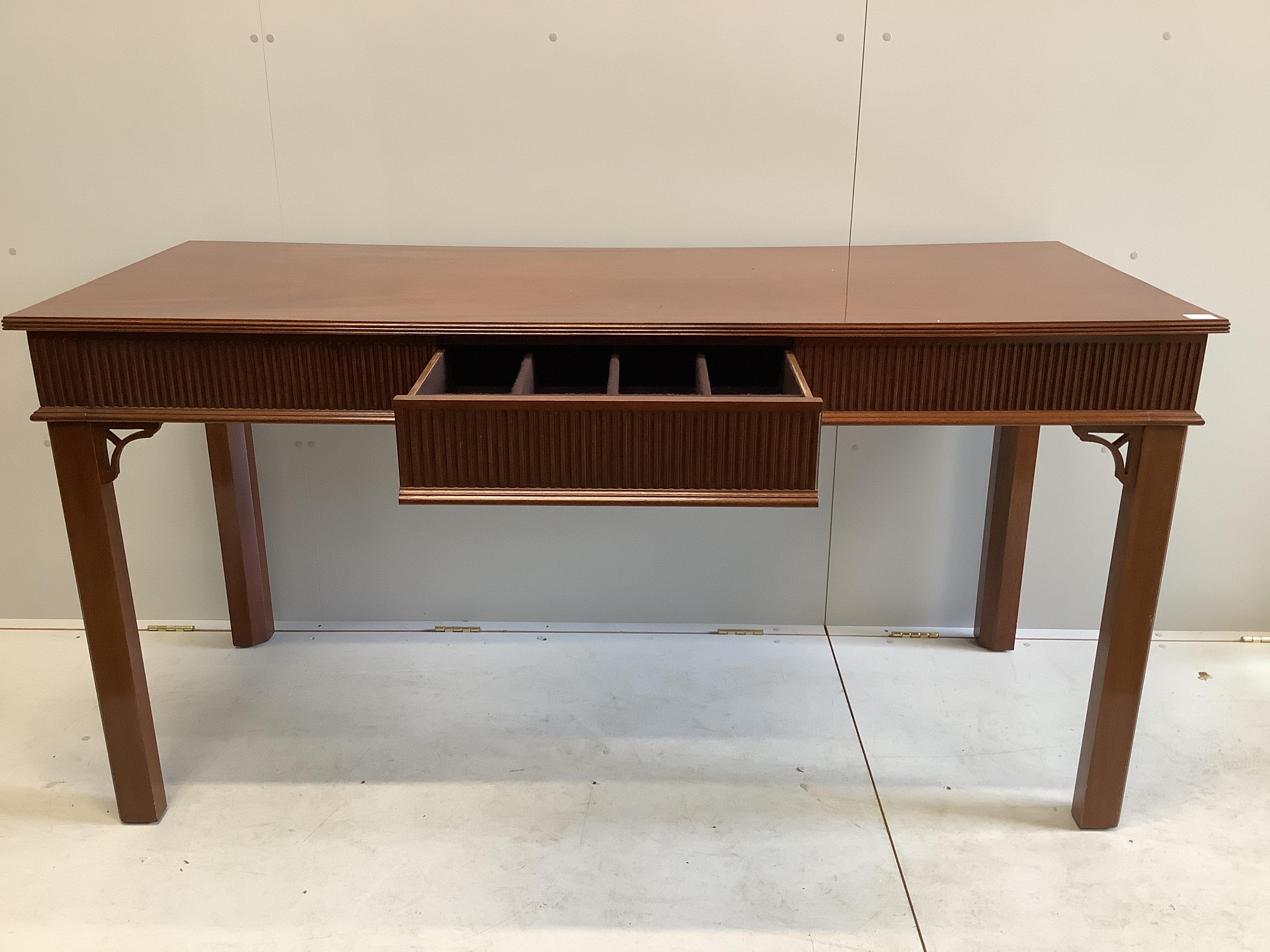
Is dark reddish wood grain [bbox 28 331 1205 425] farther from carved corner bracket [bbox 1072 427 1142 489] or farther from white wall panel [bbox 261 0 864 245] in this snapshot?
white wall panel [bbox 261 0 864 245]

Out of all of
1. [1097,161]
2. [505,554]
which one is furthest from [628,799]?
[1097,161]

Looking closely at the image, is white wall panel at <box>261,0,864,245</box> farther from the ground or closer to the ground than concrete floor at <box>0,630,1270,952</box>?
farther from the ground

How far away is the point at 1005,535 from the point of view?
6.91 feet

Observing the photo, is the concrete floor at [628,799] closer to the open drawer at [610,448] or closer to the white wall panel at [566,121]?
the open drawer at [610,448]

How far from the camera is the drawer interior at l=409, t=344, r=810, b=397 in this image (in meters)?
1.51

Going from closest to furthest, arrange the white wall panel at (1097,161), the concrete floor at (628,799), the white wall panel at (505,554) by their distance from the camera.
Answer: the concrete floor at (628,799) < the white wall panel at (1097,161) < the white wall panel at (505,554)

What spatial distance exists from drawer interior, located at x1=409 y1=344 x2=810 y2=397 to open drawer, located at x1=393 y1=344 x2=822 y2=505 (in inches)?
8.3

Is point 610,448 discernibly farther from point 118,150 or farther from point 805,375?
point 118,150

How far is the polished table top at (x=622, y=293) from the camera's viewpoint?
1380 mm

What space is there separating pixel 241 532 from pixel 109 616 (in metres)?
0.56

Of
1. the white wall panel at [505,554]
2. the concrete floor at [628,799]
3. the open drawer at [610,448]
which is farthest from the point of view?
the white wall panel at [505,554]

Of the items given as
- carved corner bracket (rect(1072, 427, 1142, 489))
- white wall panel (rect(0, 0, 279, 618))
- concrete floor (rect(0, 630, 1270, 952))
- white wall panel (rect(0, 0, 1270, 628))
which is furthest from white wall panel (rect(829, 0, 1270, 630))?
white wall panel (rect(0, 0, 279, 618))

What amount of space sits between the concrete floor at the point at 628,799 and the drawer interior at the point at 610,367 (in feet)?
2.41

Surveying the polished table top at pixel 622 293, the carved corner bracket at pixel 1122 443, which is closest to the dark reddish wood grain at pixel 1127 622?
the carved corner bracket at pixel 1122 443
